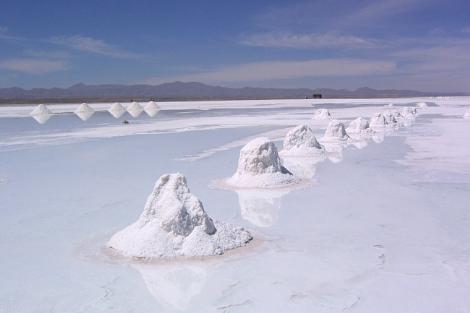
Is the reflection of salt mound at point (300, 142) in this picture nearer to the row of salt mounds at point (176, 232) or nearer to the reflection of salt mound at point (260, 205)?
the reflection of salt mound at point (260, 205)

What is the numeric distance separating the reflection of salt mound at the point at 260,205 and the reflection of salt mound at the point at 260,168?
0.87 feet

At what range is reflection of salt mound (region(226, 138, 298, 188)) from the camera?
685 cm

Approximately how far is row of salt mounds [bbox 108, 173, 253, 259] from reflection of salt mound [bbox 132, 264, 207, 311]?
0.22m

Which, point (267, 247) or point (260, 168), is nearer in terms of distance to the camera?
point (267, 247)

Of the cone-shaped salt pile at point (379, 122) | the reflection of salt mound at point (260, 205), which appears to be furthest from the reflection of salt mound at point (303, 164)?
the cone-shaped salt pile at point (379, 122)

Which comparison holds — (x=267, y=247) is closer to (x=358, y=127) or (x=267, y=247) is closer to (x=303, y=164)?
(x=303, y=164)

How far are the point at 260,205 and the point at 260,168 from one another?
3.80 ft

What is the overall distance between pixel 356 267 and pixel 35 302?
2188 mm

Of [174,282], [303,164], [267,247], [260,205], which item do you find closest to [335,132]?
[303,164]

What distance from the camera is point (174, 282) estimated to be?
3639 mm

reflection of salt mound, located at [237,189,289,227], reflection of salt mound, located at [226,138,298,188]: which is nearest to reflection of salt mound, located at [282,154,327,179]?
reflection of salt mound, located at [226,138,298,188]

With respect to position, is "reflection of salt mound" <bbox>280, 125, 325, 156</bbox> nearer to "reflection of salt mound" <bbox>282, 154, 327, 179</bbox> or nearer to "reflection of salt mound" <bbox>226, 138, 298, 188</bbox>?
"reflection of salt mound" <bbox>282, 154, 327, 179</bbox>

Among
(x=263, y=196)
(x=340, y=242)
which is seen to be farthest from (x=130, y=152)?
(x=340, y=242)

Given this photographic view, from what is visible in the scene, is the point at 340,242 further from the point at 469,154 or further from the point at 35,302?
the point at 469,154
